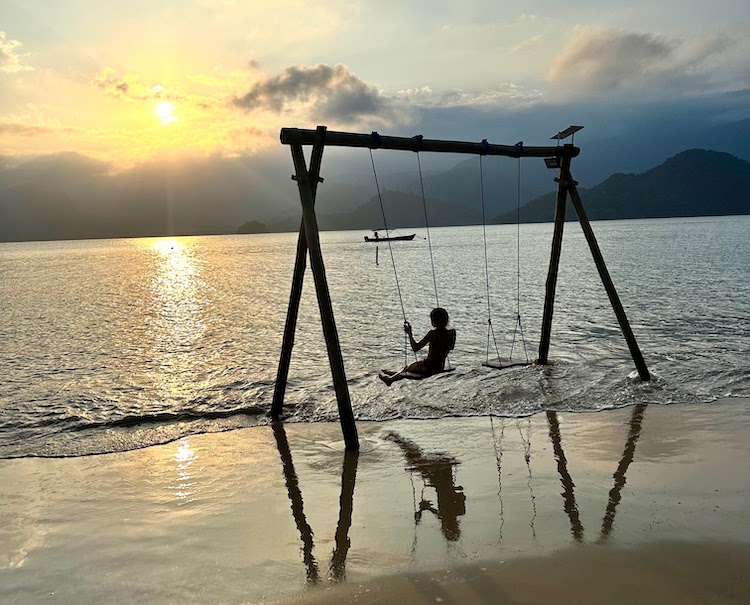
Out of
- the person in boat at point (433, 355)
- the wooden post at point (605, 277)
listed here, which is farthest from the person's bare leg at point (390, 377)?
the wooden post at point (605, 277)

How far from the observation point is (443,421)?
959 centimetres

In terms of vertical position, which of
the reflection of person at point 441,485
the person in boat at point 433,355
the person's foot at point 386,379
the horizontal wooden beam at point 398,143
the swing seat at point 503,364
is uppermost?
the horizontal wooden beam at point 398,143

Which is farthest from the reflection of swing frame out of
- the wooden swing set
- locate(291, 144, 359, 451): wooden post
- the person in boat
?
the person in boat

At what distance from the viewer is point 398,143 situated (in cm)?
912

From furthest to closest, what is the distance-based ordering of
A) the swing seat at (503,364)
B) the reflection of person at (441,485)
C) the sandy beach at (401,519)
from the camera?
the swing seat at (503,364)
the reflection of person at (441,485)
the sandy beach at (401,519)

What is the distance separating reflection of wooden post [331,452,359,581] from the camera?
4790 millimetres

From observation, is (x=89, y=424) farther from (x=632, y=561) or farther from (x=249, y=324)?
(x=249, y=324)

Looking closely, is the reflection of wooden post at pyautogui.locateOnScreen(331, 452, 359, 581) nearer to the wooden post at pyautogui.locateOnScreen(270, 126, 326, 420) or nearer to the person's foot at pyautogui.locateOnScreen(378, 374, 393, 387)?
the person's foot at pyautogui.locateOnScreen(378, 374, 393, 387)

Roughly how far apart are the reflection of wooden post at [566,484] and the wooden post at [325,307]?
2.79 meters

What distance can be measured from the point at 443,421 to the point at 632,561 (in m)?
5.09

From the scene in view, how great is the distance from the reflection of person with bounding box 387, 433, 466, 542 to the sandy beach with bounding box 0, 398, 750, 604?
0.09ft

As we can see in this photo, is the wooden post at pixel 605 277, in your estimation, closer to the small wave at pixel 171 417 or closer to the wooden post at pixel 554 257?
the wooden post at pixel 554 257

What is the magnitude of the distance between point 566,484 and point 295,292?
5.19 metres

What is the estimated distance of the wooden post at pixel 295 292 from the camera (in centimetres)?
859
